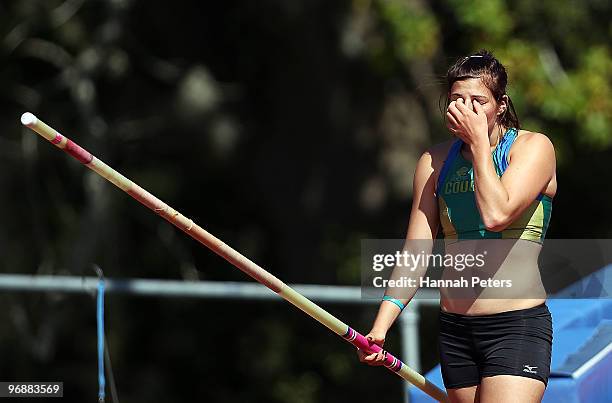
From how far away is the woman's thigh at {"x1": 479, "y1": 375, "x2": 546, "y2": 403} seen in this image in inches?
139

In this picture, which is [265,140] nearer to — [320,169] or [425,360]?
[320,169]

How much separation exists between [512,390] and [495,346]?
161 millimetres

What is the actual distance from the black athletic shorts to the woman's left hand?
56cm

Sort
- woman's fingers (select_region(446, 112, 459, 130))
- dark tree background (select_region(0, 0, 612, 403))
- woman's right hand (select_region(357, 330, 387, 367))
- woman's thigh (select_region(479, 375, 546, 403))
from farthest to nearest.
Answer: dark tree background (select_region(0, 0, 612, 403)) → woman's right hand (select_region(357, 330, 387, 367)) → woman's fingers (select_region(446, 112, 459, 130)) → woman's thigh (select_region(479, 375, 546, 403))

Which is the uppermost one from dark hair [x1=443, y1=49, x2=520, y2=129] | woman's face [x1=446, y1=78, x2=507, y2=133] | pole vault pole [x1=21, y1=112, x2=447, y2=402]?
dark hair [x1=443, y1=49, x2=520, y2=129]

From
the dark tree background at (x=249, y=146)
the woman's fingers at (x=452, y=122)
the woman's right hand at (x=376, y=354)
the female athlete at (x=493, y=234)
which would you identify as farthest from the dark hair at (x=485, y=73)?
the dark tree background at (x=249, y=146)

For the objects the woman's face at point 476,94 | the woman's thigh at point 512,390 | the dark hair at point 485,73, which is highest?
the dark hair at point 485,73

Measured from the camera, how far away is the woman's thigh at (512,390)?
3.52 meters

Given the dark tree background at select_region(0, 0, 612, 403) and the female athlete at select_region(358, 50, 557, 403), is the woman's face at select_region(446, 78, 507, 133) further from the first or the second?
the dark tree background at select_region(0, 0, 612, 403)

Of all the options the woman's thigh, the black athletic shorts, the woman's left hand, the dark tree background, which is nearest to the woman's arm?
the woman's left hand

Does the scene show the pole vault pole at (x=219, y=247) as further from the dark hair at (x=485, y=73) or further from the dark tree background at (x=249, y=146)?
the dark tree background at (x=249, y=146)

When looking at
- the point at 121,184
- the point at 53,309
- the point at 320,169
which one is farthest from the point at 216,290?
the point at 320,169

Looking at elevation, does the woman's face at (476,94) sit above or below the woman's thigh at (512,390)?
above

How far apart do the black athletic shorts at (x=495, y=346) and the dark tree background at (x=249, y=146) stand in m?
5.50
